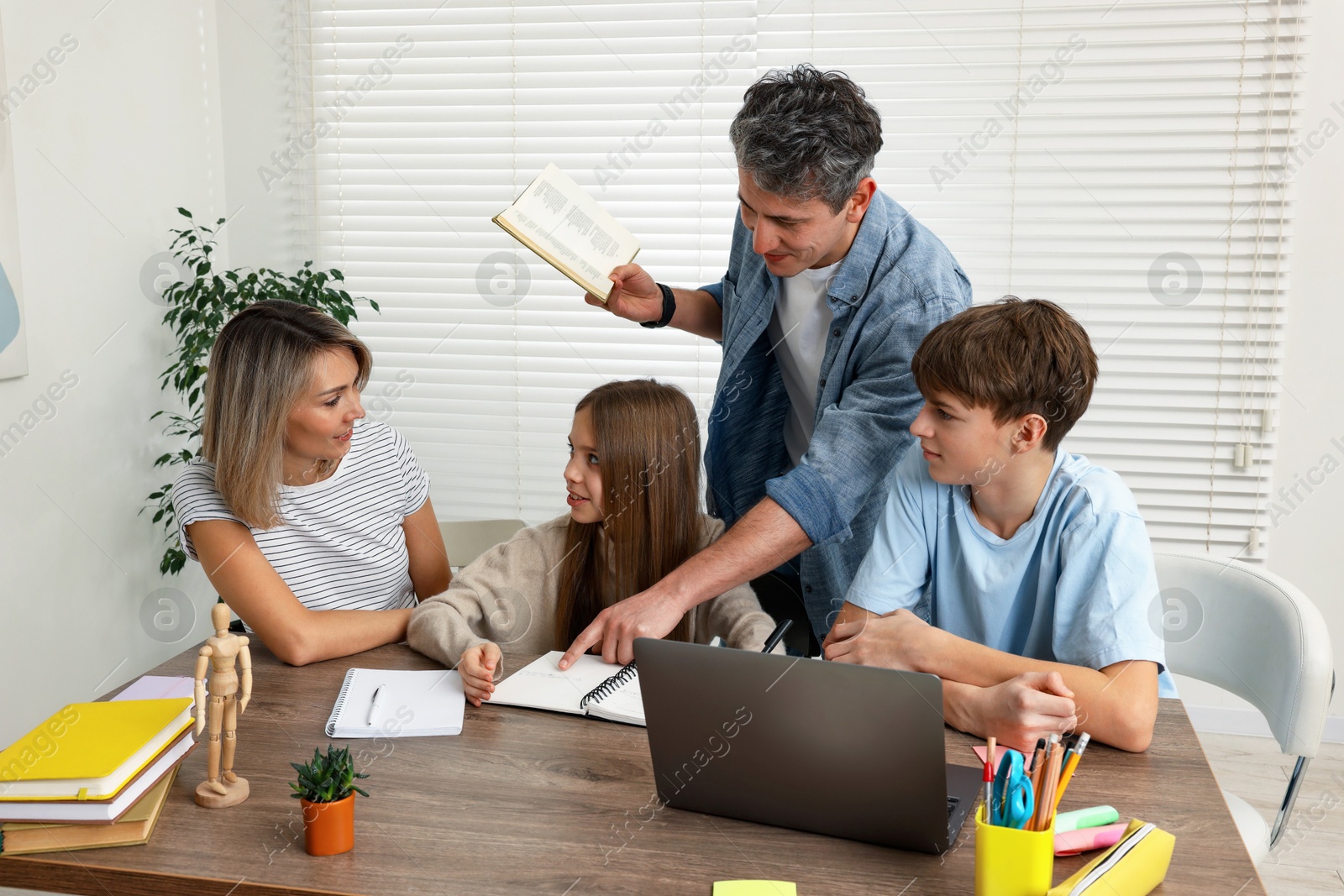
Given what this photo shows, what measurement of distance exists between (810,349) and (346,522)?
944 millimetres

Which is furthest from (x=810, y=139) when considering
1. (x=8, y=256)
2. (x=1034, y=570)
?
(x=8, y=256)

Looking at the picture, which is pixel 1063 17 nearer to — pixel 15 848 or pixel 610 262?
pixel 610 262

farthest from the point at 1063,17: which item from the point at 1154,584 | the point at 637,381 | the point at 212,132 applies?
the point at 212,132

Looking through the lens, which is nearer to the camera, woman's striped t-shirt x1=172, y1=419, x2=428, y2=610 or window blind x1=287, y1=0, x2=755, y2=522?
woman's striped t-shirt x1=172, y1=419, x2=428, y2=610

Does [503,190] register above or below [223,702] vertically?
above

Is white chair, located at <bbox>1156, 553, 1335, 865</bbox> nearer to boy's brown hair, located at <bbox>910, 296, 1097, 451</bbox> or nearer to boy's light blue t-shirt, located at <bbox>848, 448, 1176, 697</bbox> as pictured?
boy's light blue t-shirt, located at <bbox>848, 448, 1176, 697</bbox>

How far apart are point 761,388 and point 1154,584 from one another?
0.88 metres

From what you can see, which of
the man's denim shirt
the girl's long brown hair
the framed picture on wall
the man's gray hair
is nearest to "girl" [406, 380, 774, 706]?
the girl's long brown hair

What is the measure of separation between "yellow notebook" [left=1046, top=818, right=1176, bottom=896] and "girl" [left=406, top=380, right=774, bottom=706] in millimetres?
850

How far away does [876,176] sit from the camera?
313cm

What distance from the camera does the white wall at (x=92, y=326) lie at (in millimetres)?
2709

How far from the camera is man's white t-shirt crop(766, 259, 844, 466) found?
74.2 inches

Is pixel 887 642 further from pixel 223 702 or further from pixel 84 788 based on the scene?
pixel 84 788

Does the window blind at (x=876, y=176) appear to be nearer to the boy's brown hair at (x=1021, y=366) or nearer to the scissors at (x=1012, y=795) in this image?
the boy's brown hair at (x=1021, y=366)
